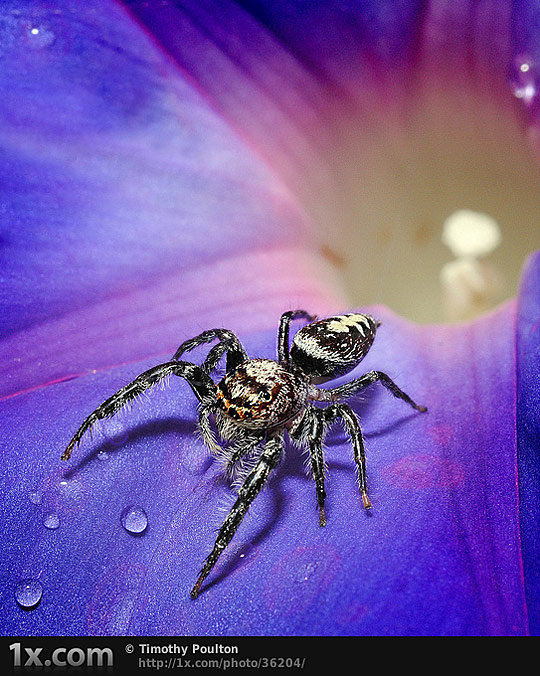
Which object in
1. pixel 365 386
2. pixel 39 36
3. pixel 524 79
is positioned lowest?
pixel 365 386

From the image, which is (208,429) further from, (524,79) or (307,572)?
(524,79)

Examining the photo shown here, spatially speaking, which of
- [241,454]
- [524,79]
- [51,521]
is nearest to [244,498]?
[241,454]
